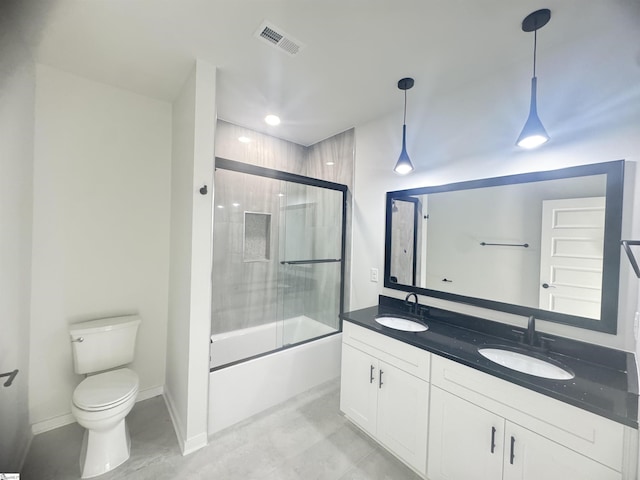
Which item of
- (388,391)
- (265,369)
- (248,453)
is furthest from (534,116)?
(248,453)

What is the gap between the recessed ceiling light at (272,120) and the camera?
251 cm

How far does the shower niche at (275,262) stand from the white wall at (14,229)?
4.03 ft

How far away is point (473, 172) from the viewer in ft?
6.00

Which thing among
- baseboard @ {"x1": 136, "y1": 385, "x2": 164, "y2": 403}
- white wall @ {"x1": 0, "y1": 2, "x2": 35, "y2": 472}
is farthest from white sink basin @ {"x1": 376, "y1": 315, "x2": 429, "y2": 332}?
white wall @ {"x1": 0, "y1": 2, "x2": 35, "y2": 472}

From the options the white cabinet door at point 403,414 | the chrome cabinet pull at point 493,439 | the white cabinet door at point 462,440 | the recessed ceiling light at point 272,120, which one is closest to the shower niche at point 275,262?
the recessed ceiling light at point 272,120

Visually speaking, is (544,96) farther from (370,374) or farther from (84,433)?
(84,433)

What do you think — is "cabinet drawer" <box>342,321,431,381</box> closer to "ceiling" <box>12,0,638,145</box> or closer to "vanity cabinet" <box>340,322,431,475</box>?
"vanity cabinet" <box>340,322,431,475</box>

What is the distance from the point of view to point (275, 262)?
2723mm

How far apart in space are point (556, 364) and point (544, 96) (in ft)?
5.07

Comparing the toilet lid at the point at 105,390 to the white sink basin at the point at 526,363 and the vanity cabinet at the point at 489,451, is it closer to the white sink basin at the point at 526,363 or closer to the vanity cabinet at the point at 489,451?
the vanity cabinet at the point at 489,451

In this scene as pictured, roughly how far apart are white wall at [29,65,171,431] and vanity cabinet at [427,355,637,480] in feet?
7.71

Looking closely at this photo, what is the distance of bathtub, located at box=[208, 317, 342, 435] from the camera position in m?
1.89

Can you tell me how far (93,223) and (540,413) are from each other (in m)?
3.06

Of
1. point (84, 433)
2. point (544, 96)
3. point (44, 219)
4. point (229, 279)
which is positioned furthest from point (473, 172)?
point (84, 433)
